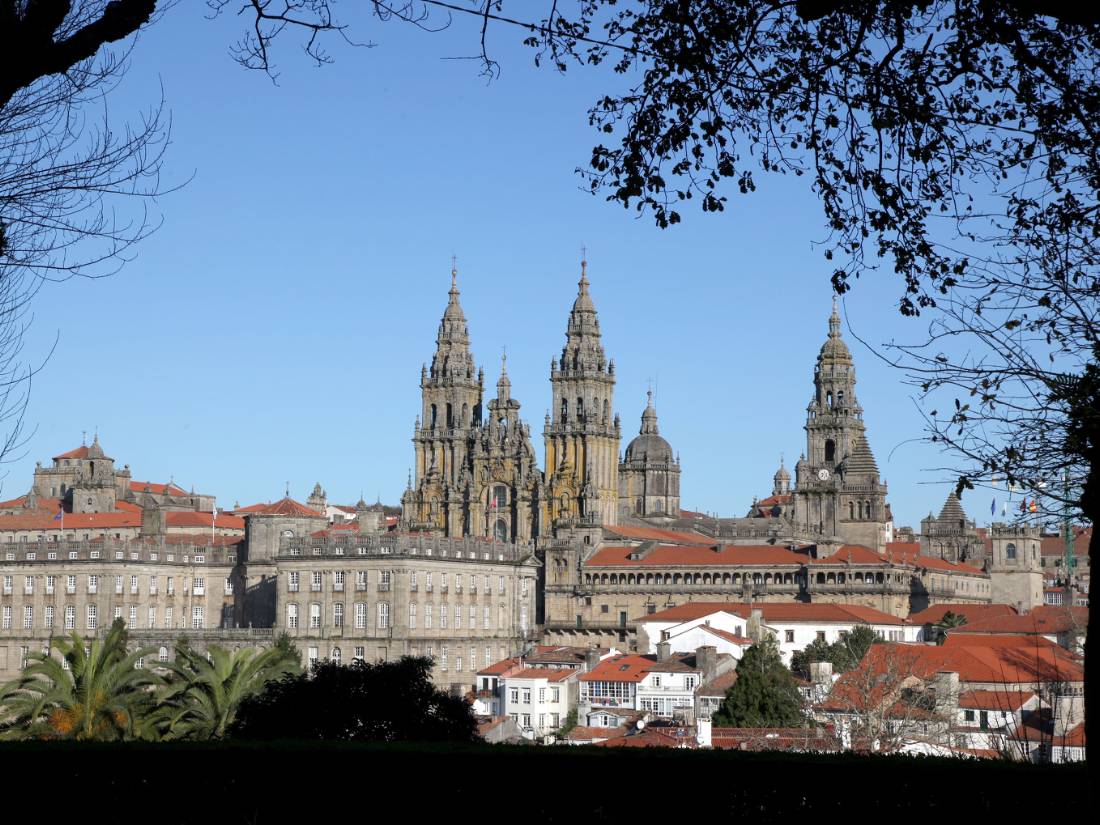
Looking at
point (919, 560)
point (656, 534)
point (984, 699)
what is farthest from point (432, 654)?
point (919, 560)

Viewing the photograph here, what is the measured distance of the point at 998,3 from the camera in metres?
14.9

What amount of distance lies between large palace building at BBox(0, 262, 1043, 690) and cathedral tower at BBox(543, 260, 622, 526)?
0.16m

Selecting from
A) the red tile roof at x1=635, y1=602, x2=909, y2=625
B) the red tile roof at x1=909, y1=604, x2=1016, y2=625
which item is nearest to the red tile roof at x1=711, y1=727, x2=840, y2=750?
the red tile roof at x1=635, y1=602, x2=909, y2=625

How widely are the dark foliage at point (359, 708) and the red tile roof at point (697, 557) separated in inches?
2910

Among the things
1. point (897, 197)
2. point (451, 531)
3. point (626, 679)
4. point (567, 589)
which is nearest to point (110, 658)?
point (897, 197)

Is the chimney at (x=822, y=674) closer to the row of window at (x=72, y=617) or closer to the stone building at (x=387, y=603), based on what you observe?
the stone building at (x=387, y=603)

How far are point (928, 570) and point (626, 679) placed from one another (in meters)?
46.1

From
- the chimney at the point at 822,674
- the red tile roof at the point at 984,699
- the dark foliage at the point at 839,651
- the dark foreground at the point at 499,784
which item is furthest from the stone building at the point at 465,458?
the dark foreground at the point at 499,784

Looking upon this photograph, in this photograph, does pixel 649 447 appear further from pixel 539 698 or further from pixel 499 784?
pixel 499 784

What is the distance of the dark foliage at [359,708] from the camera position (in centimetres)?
3950

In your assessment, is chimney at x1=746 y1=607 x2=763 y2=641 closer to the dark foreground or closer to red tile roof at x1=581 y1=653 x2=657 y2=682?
red tile roof at x1=581 y1=653 x2=657 y2=682

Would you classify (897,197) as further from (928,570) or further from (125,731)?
(928,570)

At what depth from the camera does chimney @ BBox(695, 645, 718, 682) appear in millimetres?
80938

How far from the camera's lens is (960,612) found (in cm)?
10962
